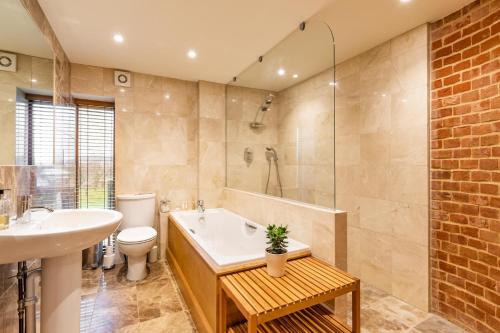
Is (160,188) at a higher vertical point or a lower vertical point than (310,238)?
higher

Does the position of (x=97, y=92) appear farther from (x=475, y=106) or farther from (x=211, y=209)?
(x=475, y=106)

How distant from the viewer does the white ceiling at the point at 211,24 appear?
1812 millimetres

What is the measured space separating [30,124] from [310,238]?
217 cm

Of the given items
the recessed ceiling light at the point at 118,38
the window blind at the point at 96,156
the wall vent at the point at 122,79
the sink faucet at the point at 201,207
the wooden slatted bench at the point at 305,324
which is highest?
the recessed ceiling light at the point at 118,38

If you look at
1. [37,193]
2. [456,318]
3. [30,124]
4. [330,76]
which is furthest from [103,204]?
[456,318]

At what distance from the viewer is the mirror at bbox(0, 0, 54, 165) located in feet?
4.56

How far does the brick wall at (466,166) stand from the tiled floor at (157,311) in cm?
28

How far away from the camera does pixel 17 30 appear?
1498 millimetres

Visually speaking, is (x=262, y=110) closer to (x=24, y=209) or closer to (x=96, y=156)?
(x=96, y=156)

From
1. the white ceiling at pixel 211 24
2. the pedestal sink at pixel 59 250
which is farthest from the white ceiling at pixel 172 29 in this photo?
the pedestal sink at pixel 59 250

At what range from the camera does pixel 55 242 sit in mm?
1029

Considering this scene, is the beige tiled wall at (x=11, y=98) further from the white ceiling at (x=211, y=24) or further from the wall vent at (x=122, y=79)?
the wall vent at (x=122, y=79)

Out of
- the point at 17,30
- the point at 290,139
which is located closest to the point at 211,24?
the point at 17,30

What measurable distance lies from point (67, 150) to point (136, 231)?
113cm
